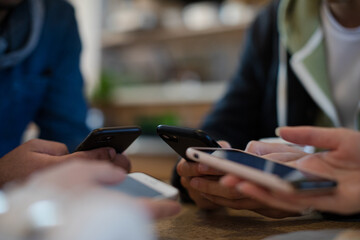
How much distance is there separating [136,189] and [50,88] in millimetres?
597

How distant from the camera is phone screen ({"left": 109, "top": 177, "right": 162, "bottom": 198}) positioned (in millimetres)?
301

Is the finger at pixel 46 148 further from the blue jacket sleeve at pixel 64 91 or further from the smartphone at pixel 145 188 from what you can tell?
the blue jacket sleeve at pixel 64 91

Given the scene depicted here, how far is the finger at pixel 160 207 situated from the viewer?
271 mm

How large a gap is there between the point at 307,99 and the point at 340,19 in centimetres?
18

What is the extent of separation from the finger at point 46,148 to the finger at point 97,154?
1.7 inches

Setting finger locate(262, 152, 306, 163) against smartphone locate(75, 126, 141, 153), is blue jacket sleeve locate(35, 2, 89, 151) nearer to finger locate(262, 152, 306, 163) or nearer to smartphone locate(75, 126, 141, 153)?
smartphone locate(75, 126, 141, 153)

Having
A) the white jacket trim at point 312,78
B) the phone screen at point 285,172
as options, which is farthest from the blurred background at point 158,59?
the phone screen at point 285,172

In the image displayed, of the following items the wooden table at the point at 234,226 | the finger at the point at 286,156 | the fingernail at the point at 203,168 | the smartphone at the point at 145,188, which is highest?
the finger at the point at 286,156

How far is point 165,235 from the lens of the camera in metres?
0.37

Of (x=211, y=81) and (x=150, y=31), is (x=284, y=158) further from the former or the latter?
(x=150, y=31)

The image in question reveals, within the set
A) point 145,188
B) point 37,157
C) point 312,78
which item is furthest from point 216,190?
point 312,78

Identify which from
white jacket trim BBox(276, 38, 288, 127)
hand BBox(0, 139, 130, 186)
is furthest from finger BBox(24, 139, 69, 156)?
white jacket trim BBox(276, 38, 288, 127)

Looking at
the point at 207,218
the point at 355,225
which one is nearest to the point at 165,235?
the point at 207,218

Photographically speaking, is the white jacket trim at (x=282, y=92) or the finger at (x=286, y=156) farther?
the white jacket trim at (x=282, y=92)
